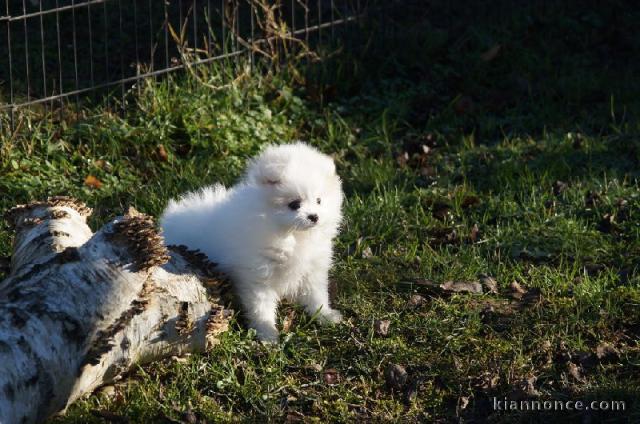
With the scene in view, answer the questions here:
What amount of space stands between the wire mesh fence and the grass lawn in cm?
18

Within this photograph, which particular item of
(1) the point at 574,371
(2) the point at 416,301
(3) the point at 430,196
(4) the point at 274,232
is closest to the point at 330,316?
(2) the point at 416,301

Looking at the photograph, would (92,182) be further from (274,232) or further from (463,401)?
(463,401)

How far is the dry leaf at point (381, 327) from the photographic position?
4625 millimetres

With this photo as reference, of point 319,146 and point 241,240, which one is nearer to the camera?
point 241,240

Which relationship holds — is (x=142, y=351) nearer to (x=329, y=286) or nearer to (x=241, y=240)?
(x=241, y=240)

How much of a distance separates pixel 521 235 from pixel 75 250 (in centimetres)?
252

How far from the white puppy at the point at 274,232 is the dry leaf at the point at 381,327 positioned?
0.59 feet

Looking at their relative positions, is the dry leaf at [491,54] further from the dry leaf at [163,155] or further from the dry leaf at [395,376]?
the dry leaf at [395,376]

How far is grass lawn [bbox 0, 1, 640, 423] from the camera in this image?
4.21 metres

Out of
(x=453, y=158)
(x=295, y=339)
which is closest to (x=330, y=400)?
(x=295, y=339)

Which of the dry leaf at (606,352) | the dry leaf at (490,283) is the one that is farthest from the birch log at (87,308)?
the dry leaf at (606,352)

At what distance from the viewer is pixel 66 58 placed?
22.8ft

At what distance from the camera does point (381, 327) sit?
464 centimetres

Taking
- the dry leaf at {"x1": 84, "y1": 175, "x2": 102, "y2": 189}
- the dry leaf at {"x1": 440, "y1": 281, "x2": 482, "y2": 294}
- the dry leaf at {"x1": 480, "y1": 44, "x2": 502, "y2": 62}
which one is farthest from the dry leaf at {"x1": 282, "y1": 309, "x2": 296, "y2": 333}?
the dry leaf at {"x1": 480, "y1": 44, "x2": 502, "y2": 62}
